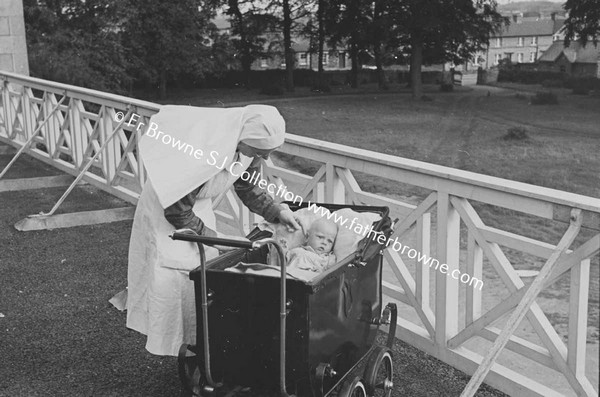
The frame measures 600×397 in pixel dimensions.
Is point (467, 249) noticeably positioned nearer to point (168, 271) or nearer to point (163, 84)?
point (168, 271)

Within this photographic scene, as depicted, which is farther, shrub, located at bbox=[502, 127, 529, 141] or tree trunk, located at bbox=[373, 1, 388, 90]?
tree trunk, located at bbox=[373, 1, 388, 90]

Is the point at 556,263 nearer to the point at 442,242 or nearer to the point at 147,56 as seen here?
the point at 442,242

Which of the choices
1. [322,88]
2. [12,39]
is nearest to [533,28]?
[322,88]

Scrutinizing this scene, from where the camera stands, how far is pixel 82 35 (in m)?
26.5

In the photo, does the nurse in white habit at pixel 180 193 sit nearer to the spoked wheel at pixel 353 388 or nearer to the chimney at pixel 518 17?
the spoked wheel at pixel 353 388

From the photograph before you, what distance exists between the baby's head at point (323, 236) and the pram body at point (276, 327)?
36 centimetres

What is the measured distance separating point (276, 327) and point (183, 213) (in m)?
0.67

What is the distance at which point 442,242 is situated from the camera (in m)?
4.24

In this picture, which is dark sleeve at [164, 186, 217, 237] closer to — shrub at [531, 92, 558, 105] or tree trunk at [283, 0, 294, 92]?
shrub at [531, 92, 558, 105]

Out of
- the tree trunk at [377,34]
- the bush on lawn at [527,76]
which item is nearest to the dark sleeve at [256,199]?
the tree trunk at [377,34]

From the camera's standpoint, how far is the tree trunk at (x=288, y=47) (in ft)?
157

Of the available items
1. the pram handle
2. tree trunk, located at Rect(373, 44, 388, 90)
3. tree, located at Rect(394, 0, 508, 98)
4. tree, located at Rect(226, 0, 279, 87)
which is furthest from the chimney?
the pram handle

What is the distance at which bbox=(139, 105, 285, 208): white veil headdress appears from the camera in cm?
337

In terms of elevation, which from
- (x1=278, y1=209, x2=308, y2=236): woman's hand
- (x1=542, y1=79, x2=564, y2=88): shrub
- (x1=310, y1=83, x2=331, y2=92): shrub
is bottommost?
(x1=542, y1=79, x2=564, y2=88): shrub
